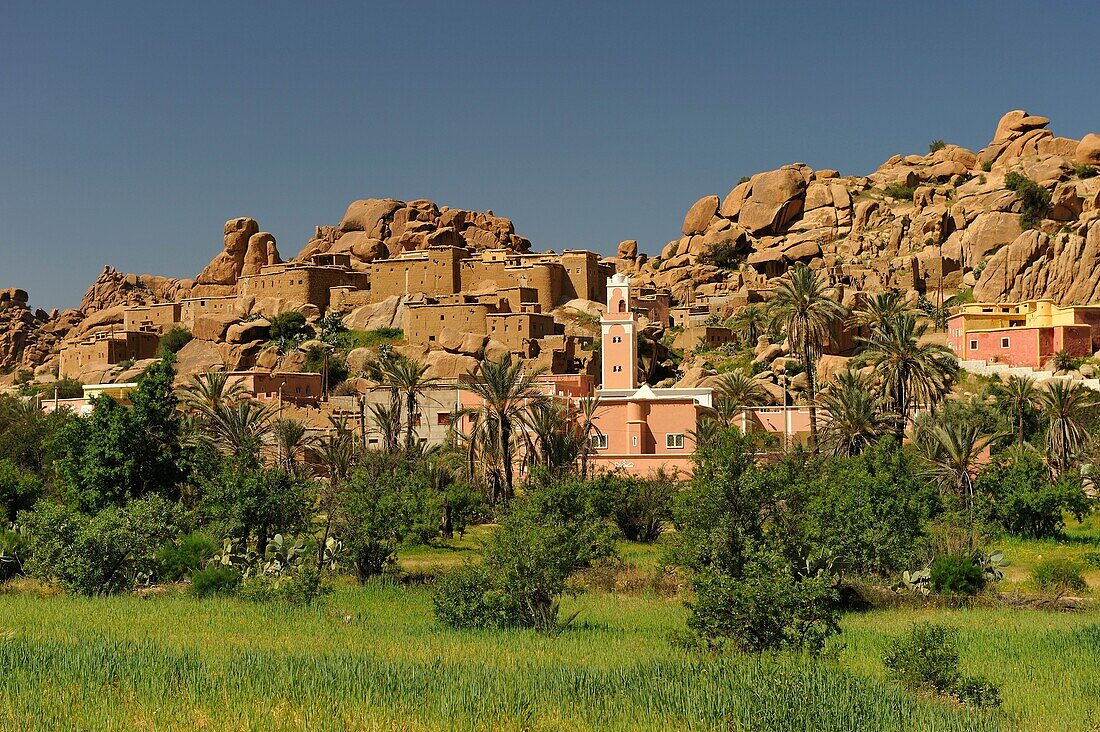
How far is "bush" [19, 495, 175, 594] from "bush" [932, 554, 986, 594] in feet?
53.5

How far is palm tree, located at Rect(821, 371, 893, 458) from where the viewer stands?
120 ft

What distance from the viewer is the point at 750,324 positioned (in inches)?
2660

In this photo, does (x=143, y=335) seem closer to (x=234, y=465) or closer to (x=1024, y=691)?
(x=234, y=465)

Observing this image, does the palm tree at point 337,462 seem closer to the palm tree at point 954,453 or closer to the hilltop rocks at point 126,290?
the palm tree at point 954,453

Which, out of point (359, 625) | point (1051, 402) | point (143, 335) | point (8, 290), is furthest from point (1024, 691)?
point (8, 290)

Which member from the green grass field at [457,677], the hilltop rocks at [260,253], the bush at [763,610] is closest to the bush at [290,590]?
the green grass field at [457,677]

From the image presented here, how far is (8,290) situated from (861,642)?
89.2 meters

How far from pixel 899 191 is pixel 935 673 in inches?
3405

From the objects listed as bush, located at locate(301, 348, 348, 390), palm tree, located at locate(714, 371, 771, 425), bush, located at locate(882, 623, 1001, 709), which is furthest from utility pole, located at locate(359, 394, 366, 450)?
bush, located at locate(882, 623, 1001, 709)

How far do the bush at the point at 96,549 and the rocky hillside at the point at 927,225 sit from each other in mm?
56669

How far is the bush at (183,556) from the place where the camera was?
25000 mm

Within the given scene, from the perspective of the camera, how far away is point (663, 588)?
25.7 meters

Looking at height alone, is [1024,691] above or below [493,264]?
below

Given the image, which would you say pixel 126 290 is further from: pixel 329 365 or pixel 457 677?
pixel 457 677
